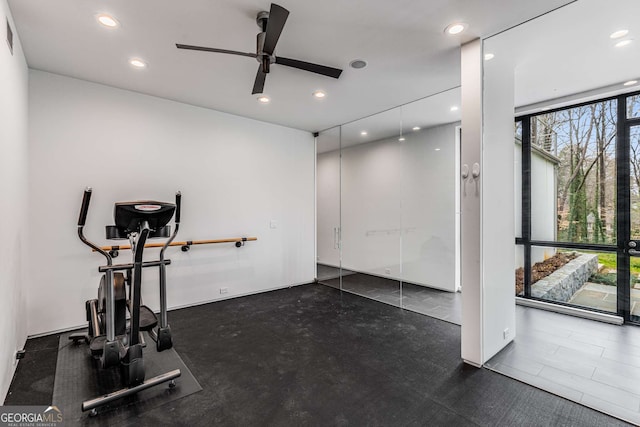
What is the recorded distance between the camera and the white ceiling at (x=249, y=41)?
2.18 metres

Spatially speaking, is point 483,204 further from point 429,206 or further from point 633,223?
point 633,223

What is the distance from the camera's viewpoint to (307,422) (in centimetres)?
189

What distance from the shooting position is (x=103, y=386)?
2.29m

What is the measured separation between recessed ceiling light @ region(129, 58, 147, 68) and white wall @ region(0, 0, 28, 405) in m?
0.83

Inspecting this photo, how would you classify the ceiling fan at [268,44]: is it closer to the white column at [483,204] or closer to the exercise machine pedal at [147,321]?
the white column at [483,204]

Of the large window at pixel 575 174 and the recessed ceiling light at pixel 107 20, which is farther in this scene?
the large window at pixel 575 174

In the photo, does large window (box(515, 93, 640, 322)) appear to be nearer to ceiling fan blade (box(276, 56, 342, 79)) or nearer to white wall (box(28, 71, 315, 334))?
ceiling fan blade (box(276, 56, 342, 79))

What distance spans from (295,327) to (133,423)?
5.94 ft

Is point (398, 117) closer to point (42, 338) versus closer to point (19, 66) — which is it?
point (19, 66)

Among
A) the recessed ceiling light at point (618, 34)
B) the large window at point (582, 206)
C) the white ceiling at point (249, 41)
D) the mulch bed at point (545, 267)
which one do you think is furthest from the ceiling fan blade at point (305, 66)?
the mulch bed at point (545, 267)

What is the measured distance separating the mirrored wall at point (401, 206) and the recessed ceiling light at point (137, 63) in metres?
3.15

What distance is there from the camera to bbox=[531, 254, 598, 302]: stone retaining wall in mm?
3703

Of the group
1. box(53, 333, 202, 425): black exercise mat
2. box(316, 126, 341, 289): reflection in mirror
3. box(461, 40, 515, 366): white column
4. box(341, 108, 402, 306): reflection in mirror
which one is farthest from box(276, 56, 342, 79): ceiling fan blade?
box(316, 126, 341, 289): reflection in mirror

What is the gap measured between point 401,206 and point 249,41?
10.9 feet
